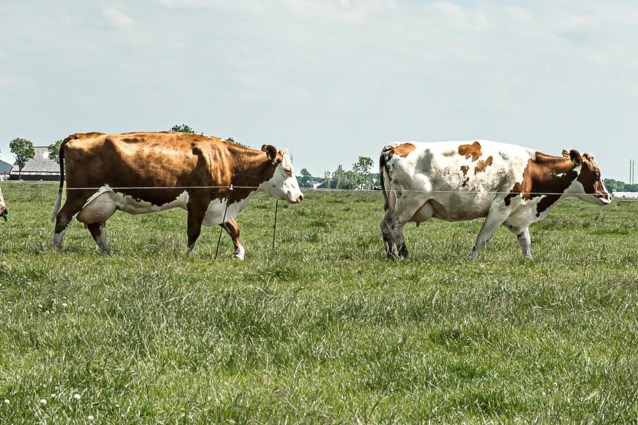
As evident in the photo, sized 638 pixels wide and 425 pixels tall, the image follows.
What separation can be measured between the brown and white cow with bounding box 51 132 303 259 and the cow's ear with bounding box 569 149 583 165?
512cm

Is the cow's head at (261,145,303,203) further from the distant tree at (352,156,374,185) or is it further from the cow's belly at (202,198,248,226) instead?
the distant tree at (352,156,374,185)

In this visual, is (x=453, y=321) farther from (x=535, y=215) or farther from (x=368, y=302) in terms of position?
(x=535, y=215)

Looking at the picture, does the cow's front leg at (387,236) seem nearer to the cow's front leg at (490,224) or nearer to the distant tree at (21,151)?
the cow's front leg at (490,224)

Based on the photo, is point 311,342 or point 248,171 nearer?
point 311,342

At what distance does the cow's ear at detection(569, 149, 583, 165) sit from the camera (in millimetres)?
14516

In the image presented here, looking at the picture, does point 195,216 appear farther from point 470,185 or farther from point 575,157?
point 575,157

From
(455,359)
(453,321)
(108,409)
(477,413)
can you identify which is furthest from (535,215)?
(108,409)

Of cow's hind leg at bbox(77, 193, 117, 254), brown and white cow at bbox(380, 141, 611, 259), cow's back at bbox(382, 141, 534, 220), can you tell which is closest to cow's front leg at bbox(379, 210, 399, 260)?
brown and white cow at bbox(380, 141, 611, 259)

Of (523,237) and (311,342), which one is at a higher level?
(523,237)

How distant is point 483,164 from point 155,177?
5305 millimetres

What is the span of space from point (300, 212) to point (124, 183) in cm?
1198

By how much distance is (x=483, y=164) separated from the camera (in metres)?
13.8

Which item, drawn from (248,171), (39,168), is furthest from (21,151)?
(248,171)

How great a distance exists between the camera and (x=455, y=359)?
240 inches
